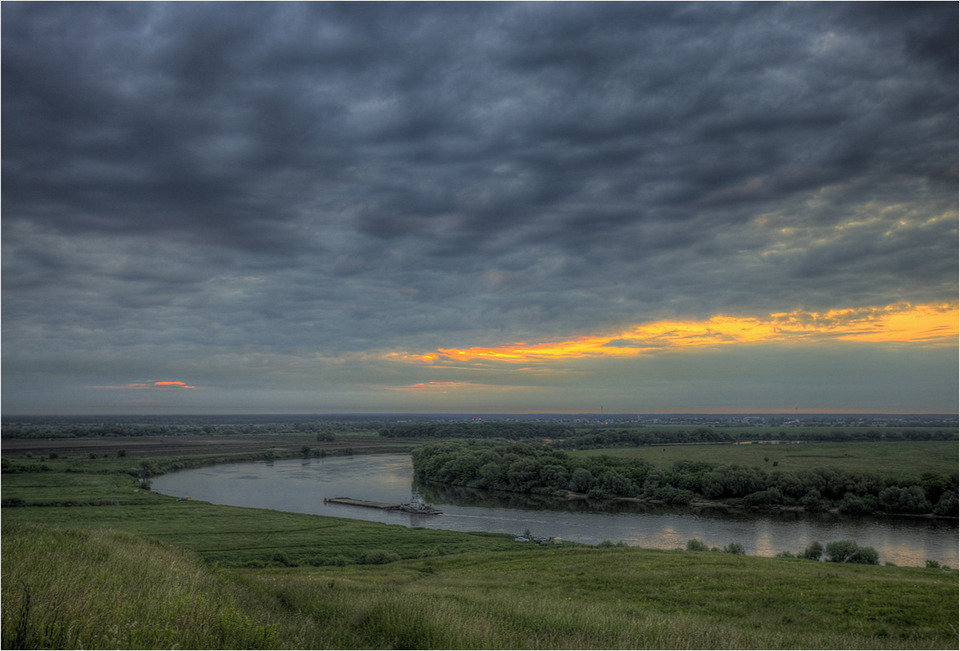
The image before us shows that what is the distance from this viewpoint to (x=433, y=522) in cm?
5875

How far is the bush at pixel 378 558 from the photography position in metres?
38.4

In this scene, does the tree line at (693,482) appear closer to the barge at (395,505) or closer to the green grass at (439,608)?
the barge at (395,505)

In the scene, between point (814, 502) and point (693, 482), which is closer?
point (814, 502)

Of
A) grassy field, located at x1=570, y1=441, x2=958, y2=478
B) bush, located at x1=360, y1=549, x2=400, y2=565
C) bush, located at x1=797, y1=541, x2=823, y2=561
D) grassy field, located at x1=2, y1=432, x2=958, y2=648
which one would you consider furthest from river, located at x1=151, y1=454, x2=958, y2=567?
grassy field, located at x1=570, y1=441, x2=958, y2=478

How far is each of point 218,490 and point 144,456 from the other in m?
50.7

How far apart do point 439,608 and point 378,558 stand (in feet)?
98.2

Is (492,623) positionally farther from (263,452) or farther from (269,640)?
(263,452)

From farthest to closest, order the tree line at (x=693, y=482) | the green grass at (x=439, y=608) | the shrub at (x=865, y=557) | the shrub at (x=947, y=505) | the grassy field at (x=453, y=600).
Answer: the tree line at (x=693, y=482) < the shrub at (x=947, y=505) < the shrub at (x=865, y=557) < the grassy field at (x=453, y=600) < the green grass at (x=439, y=608)

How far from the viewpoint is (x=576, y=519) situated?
198 ft

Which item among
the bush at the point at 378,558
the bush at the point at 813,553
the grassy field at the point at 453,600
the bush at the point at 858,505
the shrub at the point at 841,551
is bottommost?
the bush at the point at 858,505

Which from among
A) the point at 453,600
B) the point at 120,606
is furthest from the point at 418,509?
the point at 120,606

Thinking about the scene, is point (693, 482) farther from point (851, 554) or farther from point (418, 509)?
point (418, 509)

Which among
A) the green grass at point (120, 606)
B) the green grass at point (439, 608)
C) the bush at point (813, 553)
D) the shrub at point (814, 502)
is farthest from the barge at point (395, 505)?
the green grass at point (120, 606)

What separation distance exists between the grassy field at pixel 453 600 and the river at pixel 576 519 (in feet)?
61.8
